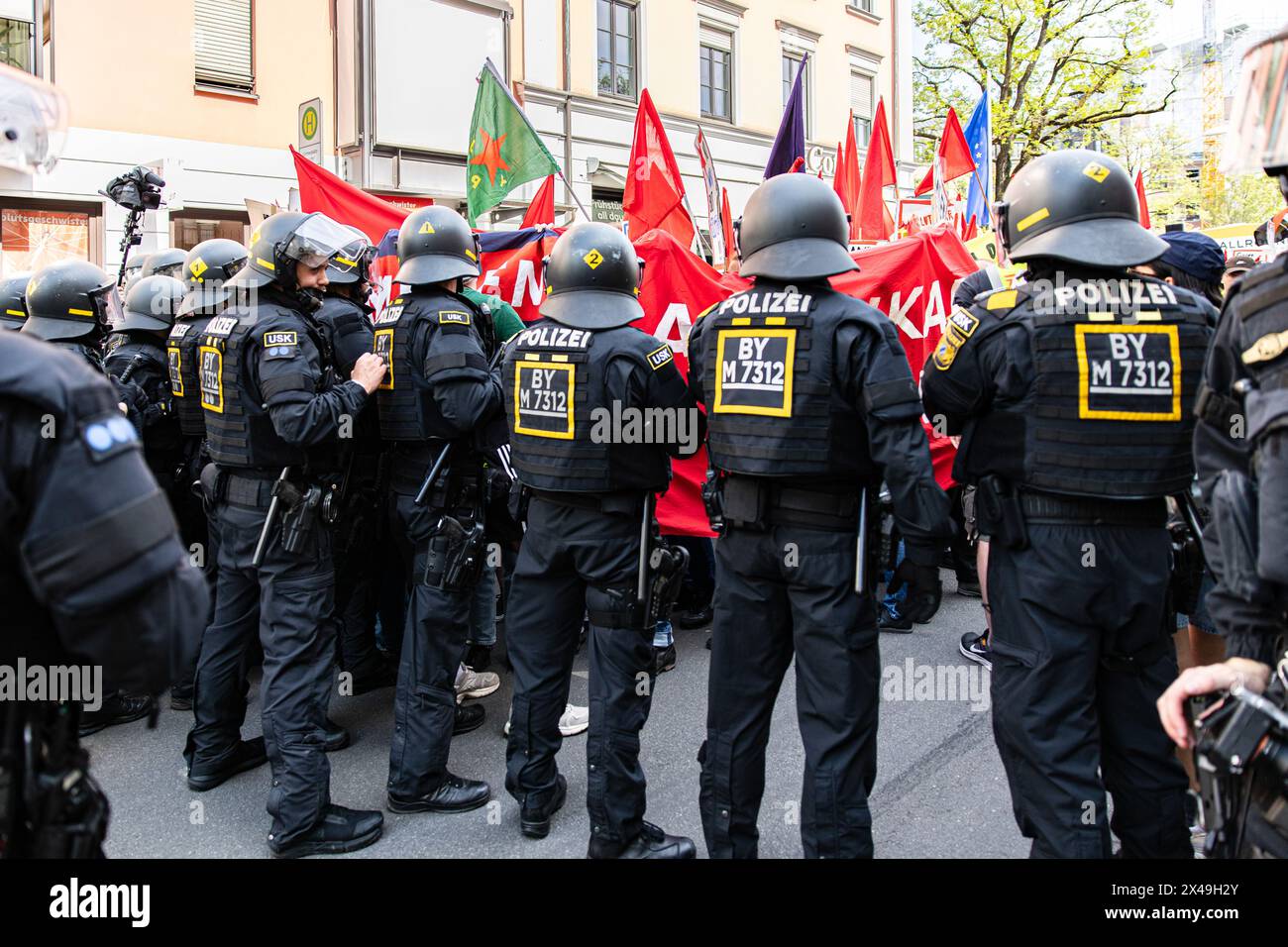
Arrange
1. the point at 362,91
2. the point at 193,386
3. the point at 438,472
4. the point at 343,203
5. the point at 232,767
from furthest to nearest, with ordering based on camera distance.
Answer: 1. the point at 362,91
2. the point at 343,203
3. the point at 193,386
4. the point at 232,767
5. the point at 438,472

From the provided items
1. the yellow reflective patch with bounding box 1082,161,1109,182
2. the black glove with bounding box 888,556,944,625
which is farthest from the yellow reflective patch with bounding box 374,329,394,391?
the yellow reflective patch with bounding box 1082,161,1109,182

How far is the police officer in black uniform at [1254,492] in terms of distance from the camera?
1.85 m

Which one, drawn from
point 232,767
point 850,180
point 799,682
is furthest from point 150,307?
point 850,180

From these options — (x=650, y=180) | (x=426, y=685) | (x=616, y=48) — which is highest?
(x=616, y=48)

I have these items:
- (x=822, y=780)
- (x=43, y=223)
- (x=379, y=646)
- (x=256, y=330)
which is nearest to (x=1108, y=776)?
(x=822, y=780)

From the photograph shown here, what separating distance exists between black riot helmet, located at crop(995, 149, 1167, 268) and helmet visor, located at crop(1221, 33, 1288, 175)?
856 mm

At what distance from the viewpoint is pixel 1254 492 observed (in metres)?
2.02

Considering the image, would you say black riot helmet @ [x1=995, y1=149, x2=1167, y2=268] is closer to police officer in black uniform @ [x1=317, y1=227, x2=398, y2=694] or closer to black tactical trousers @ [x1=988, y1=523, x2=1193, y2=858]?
black tactical trousers @ [x1=988, y1=523, x2=1193, y2=858]

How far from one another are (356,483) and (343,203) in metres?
3.69

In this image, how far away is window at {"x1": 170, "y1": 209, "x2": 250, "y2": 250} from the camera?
44.3ft

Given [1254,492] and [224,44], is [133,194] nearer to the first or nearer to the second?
[1254,492]

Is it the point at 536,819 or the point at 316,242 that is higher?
the point at 316,242

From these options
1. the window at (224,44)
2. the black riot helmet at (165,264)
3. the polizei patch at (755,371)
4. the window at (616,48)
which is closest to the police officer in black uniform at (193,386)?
the black riot helmet at (165,264)

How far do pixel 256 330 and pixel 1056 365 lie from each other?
9.34ft
